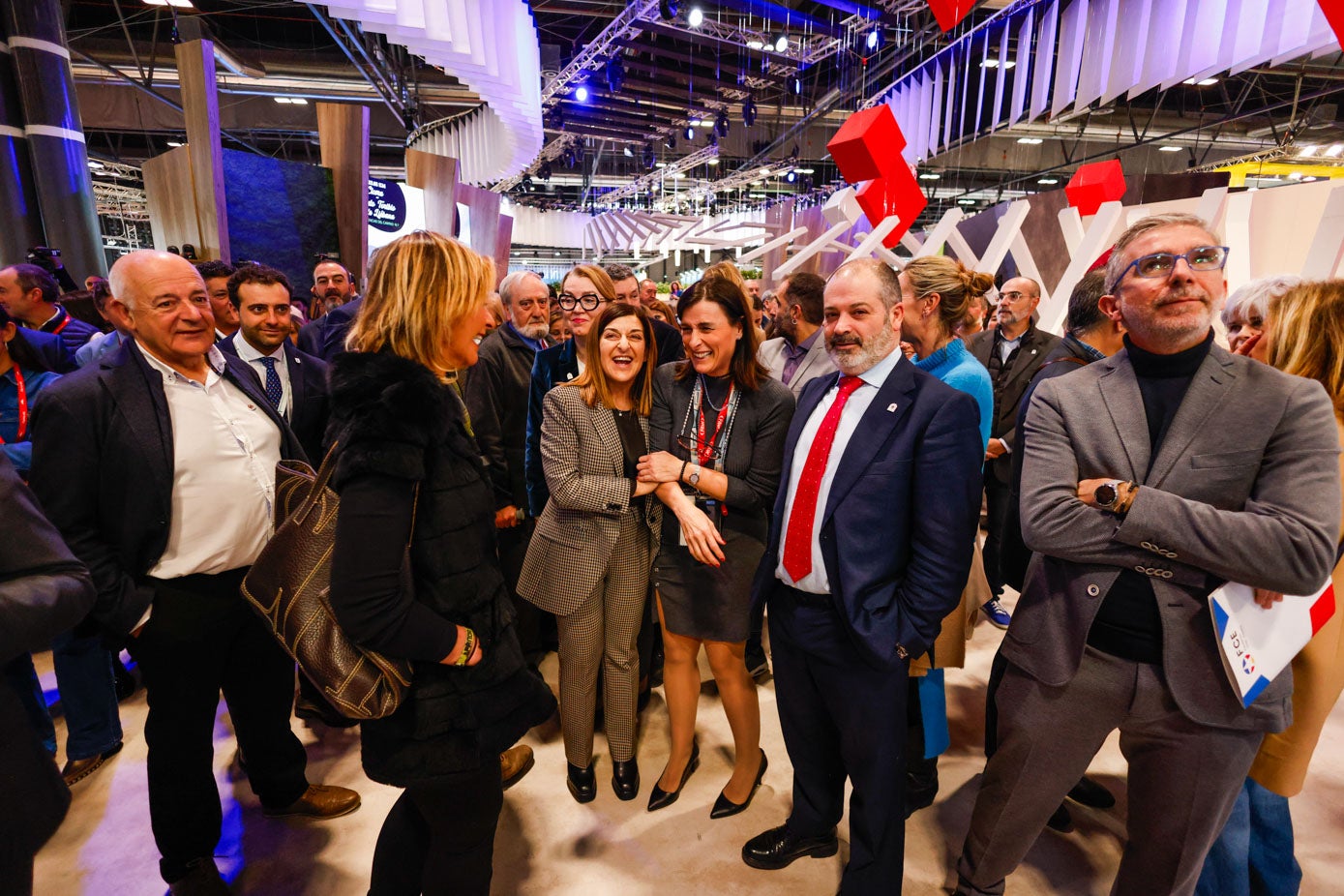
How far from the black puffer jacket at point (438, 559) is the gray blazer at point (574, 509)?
0.64 metres

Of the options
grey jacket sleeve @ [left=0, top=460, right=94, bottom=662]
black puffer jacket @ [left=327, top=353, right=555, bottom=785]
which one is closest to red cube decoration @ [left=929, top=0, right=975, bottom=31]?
black puffer jacket @ [left=327, top=353, right=555, bottom=785]

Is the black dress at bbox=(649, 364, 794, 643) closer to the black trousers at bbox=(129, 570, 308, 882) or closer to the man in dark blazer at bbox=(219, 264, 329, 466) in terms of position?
the black trousers at bbox=(129, 570, 308, 882)

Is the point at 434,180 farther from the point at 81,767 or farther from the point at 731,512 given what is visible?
the point at 731,512

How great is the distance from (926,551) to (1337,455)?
824 millimetres

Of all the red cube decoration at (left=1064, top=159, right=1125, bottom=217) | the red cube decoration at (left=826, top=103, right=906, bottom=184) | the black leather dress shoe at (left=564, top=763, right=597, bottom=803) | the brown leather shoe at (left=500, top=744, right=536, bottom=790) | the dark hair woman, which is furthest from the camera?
the red cube decoration at (left=1064, top=159, right=1125, bottom=217)

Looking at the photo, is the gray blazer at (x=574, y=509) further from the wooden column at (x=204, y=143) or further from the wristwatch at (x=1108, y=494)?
the wooden column at (x=204, y=143)

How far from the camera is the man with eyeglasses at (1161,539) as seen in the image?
1.25m

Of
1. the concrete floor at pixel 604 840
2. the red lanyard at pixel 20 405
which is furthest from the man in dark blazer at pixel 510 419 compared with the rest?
the red lanyard at pixel 20 405

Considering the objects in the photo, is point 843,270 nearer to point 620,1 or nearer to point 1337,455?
point 1337,455

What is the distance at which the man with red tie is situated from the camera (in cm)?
156

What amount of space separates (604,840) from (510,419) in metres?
→ 1.87

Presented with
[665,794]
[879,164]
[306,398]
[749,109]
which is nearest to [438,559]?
[665,794]

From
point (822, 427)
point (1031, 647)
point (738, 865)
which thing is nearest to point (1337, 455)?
point (1031, 647)

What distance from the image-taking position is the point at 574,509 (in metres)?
2.08
